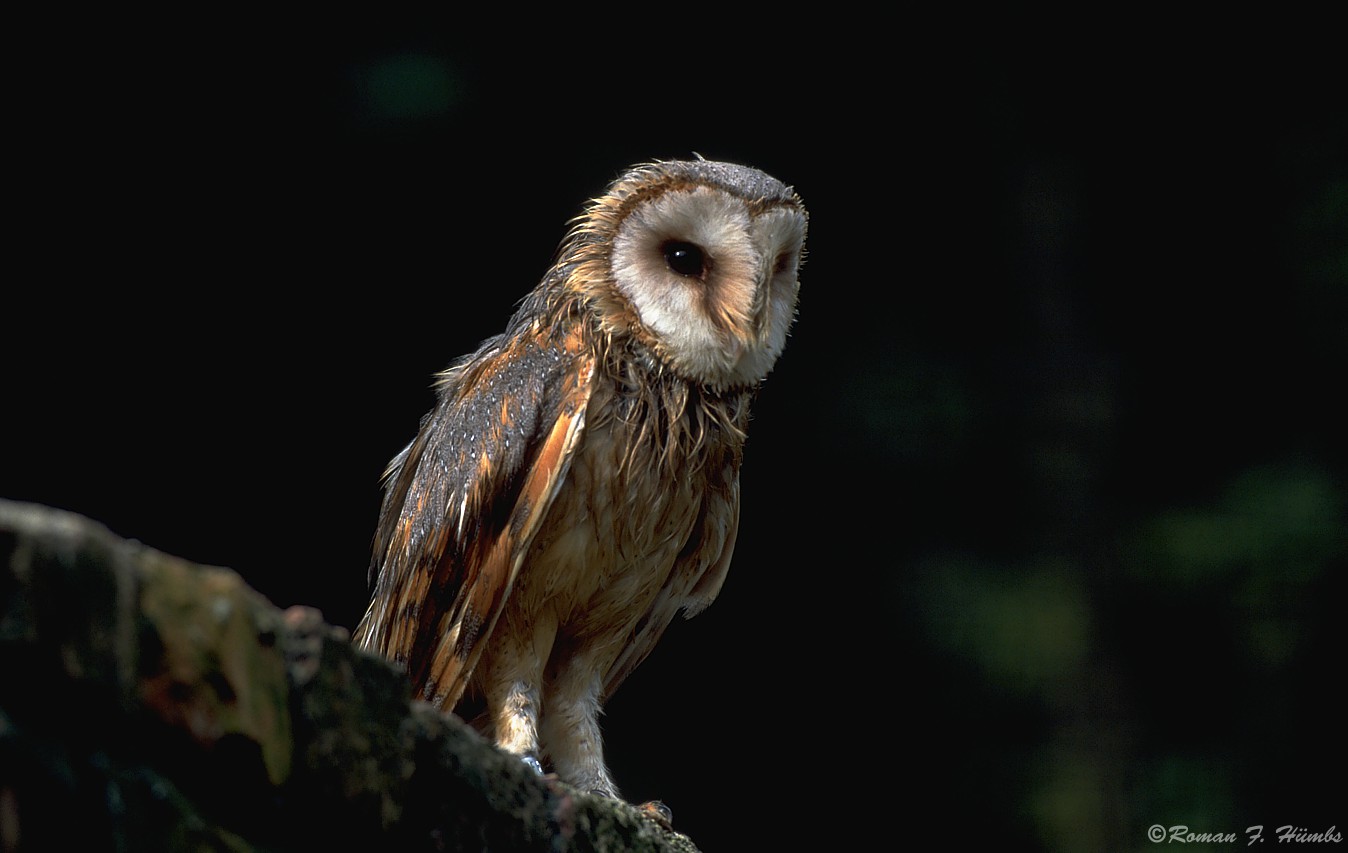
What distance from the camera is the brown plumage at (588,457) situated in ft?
6.83

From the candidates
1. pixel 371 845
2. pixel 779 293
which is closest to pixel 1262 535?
pixel 779 293

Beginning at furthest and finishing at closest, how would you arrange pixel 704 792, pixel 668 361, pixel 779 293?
pixel 704 792 → pixel 779 293 → pixel 668 361

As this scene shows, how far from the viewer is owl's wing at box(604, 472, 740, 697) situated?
2295 millimetres

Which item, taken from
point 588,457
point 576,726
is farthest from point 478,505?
point 576,726

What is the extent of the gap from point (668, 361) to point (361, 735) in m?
1.06

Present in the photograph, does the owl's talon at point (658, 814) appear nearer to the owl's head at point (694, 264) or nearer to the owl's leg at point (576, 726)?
the owl's leg at point (576, 726)

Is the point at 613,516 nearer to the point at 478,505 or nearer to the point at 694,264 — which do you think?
the point at 478,505

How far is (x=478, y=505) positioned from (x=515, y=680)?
0.26m

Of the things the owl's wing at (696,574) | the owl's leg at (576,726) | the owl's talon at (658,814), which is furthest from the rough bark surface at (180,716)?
the owl's wing at (696,574)

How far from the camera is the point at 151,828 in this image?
3.21 feet

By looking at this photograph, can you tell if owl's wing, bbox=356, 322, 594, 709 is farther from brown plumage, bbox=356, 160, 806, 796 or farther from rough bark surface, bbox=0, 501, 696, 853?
rough bark surface, bbox=0, 501, 696, 853

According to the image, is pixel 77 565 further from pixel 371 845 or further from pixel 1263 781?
pixel 1263 781

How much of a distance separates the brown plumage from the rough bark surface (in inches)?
31.9

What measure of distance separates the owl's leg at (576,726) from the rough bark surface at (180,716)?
94cm
